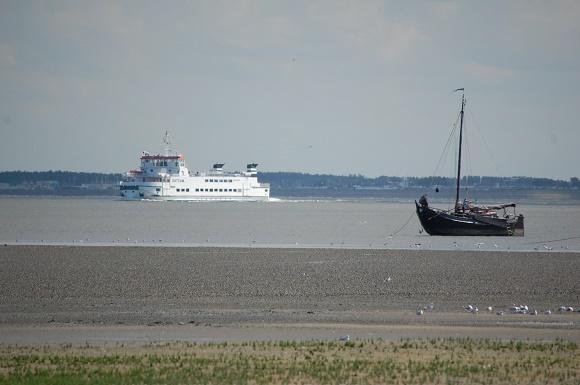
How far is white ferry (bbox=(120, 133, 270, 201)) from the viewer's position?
151m

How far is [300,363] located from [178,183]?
139 m

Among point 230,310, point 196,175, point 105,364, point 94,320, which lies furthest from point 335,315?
point 196,175

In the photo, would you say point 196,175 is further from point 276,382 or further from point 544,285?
point 276,382

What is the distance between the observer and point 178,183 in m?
152

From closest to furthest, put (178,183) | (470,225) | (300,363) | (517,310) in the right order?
1. (300,363)
2. (517,310)
3. (470,225)
4. (178,183)

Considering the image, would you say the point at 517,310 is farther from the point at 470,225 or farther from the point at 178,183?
the point at 178,183

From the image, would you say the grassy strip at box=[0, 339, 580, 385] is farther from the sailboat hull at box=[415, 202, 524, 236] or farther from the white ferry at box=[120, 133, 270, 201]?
the white ferry at box=[120, 133, 270, 201]

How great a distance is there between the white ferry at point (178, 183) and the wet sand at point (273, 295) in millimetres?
115121

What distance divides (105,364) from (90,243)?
2875 centimetres

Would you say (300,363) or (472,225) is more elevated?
(472,225)

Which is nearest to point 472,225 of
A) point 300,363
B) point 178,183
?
point 300,363

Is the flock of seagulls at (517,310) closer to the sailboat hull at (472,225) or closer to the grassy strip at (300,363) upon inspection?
the grassy strip at (300,363)

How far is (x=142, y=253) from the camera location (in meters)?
36.0

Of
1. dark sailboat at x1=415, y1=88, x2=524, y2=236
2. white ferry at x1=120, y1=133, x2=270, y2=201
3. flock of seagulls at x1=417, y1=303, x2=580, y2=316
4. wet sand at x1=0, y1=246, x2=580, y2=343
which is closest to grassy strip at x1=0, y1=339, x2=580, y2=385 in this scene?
wet sand at x1=0, y1=246, x2=580, y2=343
